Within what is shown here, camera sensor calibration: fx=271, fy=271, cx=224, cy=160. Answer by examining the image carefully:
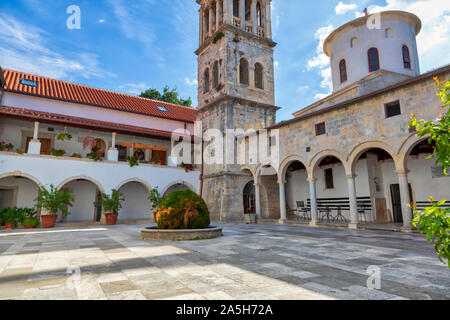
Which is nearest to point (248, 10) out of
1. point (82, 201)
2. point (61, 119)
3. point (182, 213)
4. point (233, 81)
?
point (233, 81)

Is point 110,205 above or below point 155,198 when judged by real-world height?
below

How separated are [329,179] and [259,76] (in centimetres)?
975

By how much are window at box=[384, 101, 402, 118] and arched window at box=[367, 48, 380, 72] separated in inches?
279

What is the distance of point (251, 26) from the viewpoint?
21.5 metres

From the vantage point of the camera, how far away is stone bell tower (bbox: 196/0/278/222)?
60.4ft

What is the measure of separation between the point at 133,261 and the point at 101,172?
12.4 m

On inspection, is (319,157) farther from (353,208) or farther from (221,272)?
(221,272)

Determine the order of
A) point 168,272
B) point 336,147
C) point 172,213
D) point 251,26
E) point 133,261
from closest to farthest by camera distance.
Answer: point 168,272 < point 133,261 < point 172,213 < point 336,147 < point 251,26

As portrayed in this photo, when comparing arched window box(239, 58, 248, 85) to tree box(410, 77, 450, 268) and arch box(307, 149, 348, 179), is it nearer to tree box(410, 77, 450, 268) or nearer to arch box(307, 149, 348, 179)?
arch box(307, 149, 348, 179)

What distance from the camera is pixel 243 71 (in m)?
20.8

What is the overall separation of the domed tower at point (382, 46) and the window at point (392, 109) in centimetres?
585

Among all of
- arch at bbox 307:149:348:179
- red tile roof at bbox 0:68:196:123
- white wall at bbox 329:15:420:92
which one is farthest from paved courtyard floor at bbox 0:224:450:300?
red tile roof at bbox 0:68:196:123
